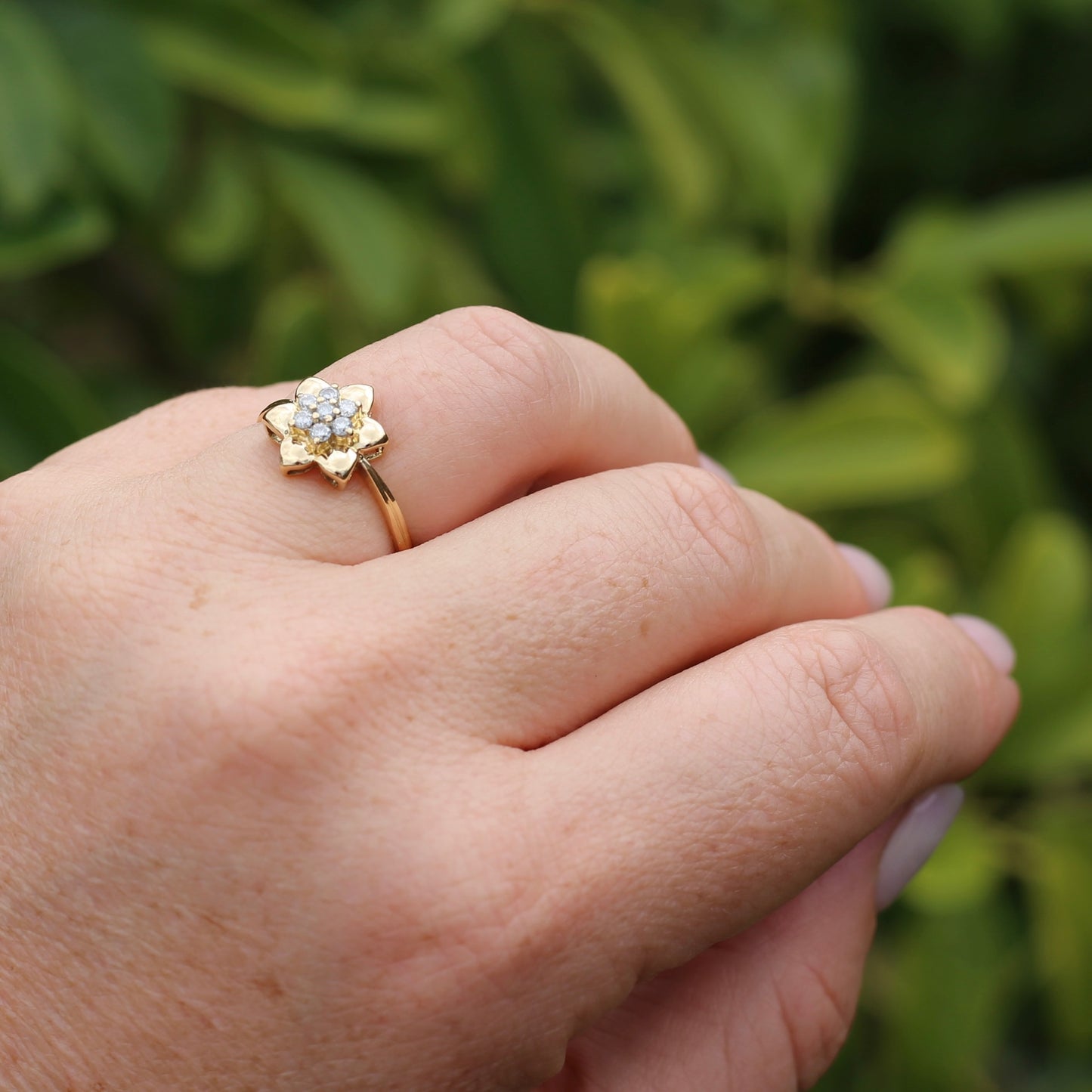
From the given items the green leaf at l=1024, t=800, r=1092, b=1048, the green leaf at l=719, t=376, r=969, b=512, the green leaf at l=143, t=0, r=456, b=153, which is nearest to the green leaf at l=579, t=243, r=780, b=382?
the green leaf at l=719, t=376, r=969, b=512

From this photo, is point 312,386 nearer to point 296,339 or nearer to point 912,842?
point 296,339

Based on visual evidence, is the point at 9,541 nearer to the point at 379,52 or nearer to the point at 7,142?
the point at 7,142

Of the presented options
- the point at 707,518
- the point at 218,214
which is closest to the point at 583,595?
the point at 707,518

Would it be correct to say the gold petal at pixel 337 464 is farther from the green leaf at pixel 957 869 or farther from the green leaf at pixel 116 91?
the green leaf at pixel 957 869

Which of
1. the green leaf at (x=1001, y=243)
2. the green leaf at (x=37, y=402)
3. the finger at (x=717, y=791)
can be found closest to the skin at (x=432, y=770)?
the finger at (x=717, y=791)

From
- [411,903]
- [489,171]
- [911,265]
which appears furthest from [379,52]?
[411,903]

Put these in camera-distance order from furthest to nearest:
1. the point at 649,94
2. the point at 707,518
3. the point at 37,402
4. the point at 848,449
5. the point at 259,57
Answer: the point at 649,94, the point at 848,449, the point at 259,57, the point at 37,402, the point at 707,518
